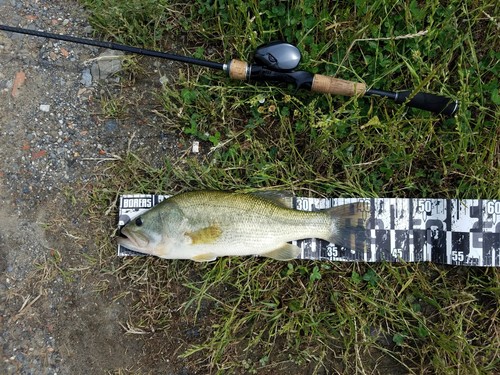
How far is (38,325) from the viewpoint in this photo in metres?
3.57

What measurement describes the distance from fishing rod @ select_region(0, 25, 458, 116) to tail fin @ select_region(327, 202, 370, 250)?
2.96ft

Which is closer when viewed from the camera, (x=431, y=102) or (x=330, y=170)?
(x=431, y=102)

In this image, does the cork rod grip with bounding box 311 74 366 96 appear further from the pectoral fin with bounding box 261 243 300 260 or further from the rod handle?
the pectoral fin with bounding box 261 243 300 260

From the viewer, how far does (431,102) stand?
3.31 m

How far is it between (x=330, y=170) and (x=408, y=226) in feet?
2.56

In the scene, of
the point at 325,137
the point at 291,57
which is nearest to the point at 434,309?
the point at 325,137

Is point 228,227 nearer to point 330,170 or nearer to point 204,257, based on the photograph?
point 204,257

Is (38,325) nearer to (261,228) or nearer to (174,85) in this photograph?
(261,228)

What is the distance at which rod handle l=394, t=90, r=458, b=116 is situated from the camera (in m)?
3.30

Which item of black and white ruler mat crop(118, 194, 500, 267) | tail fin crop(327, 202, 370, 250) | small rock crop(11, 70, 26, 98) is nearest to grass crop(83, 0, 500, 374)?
black and white ruler mat crop(118, 194, 500, 267)

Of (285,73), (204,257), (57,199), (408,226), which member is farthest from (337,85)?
(57,199)

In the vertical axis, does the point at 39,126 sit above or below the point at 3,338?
above

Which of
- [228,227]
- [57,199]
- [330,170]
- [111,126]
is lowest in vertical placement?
[228,227]

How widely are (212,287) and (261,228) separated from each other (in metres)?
0.72
